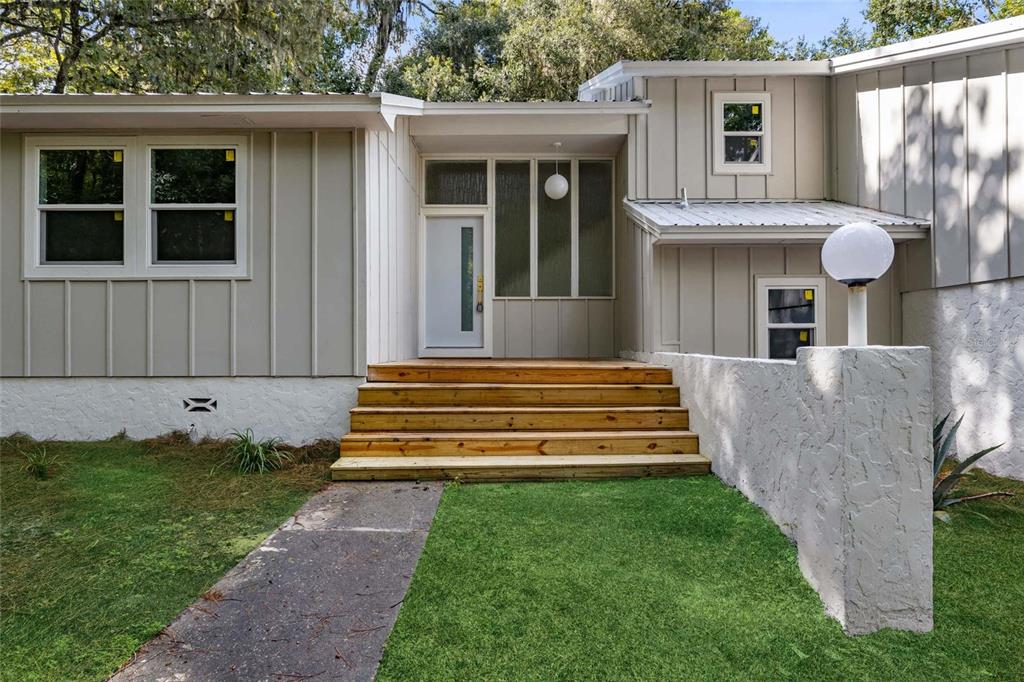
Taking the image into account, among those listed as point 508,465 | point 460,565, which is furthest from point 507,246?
point 460,565

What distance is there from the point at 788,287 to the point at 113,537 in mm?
6787

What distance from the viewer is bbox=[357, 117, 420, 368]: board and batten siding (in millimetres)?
5293

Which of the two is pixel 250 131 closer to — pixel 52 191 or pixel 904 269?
pixel 52 191

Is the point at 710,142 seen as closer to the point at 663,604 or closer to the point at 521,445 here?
the point at 521,445

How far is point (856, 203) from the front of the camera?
656cm

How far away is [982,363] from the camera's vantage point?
16.6 feet

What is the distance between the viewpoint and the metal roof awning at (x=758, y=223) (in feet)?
18.4

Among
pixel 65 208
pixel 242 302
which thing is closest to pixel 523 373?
pixel 242 302

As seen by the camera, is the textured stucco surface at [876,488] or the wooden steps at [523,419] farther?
the wooden steps at [523,419]

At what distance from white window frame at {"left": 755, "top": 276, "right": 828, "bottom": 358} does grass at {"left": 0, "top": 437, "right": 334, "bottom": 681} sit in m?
5.03

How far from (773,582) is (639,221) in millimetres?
4365

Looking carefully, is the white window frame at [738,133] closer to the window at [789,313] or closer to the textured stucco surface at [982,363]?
the window at [789,313]

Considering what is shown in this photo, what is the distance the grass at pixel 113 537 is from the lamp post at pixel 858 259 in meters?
3.24

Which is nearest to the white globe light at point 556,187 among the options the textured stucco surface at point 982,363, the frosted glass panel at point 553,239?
the frosted glass panel at point 553,239
